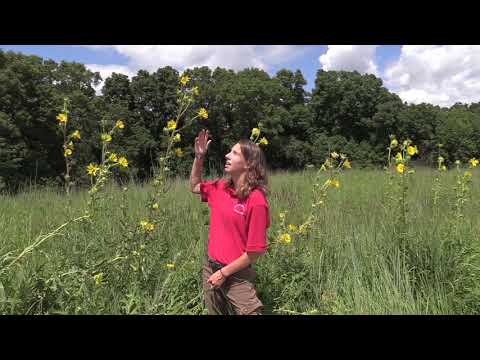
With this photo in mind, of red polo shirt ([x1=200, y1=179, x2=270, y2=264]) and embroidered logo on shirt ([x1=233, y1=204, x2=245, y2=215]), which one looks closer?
red polo shirt ([x1=200, y1=179, x2=270, y2=264])

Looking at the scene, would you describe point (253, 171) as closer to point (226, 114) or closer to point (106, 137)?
point (106, 137)

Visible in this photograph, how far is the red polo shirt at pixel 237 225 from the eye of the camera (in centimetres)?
213

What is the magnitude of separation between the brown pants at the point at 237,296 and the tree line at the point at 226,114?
470 inches

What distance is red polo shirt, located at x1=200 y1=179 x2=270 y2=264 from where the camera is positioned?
2.13m

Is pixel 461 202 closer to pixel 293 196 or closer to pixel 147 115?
pixel 293 196

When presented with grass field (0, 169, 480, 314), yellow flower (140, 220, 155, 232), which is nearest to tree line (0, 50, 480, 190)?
grass field (0, 169, 480, 314)

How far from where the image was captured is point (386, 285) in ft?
8.90

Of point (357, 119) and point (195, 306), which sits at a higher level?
point (357, 119)

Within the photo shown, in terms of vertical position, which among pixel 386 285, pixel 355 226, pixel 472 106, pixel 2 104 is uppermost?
pixel 472 106

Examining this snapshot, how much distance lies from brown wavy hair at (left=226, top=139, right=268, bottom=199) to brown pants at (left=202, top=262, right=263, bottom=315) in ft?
1.59

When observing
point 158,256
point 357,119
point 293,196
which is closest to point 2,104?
point 293,196

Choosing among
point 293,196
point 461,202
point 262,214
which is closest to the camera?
point 262,214

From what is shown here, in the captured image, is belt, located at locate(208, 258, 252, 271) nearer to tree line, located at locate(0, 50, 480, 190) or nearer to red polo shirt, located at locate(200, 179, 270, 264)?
red polo shirt, located at locate(200, 179, 270, 264)

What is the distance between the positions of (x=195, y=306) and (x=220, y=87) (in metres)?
34.1
